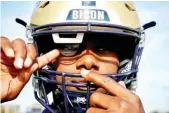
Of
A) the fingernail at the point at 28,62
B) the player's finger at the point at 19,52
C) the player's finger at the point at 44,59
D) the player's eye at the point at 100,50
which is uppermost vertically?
the player's finger at the point at 19,52

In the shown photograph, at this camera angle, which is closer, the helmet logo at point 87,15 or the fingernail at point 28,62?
the fingernail at point 28,62

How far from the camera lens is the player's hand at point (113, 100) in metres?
1.51

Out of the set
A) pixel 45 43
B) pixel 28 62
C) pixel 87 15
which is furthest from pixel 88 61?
pixel 28 62

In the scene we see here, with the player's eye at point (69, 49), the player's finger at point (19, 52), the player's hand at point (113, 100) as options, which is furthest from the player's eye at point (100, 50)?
the player's finger at point (19, 52)

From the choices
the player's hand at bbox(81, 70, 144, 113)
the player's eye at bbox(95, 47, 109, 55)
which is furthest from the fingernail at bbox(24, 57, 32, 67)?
the player's eye at bbox(95, 47, 109, 55)

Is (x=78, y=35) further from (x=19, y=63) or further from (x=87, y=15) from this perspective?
(x=19, y=63)

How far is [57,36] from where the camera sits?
6.50ft

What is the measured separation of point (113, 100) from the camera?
4.99ft

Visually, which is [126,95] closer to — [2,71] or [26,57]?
[26,57]

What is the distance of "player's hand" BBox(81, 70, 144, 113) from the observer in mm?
1506

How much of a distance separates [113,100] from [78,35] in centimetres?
57

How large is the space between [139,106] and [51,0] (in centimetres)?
102

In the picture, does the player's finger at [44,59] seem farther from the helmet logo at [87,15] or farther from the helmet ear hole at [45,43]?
the helmet ear hole at [45,43]

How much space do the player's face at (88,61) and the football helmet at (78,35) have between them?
3cm
